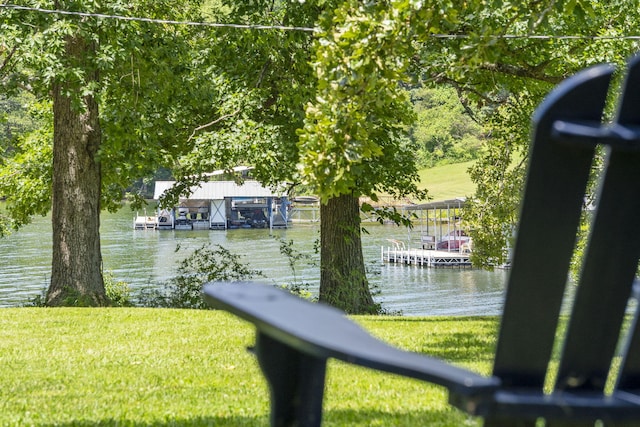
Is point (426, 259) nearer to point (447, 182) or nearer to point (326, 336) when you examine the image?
point (447, 182)

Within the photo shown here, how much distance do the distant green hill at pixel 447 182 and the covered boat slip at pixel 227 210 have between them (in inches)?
509

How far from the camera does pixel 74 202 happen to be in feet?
52.0

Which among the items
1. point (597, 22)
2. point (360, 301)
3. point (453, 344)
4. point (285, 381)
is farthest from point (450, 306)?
point (285, 381)

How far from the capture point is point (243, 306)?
1.73 metres

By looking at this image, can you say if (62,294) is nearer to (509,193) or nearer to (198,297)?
(198,297)

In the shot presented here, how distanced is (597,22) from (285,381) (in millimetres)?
13896

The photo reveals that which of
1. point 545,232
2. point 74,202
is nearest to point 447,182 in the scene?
point 74,202

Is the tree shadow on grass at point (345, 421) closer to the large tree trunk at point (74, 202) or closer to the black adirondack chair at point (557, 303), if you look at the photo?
the black adirondack chair at point (557, 303)

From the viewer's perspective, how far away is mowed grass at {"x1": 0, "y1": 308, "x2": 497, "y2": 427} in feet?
16.5

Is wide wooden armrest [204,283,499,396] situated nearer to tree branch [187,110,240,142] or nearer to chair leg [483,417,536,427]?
chair leg [483,417,536,427]

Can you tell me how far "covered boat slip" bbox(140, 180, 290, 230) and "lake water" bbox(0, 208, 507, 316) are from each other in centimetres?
926

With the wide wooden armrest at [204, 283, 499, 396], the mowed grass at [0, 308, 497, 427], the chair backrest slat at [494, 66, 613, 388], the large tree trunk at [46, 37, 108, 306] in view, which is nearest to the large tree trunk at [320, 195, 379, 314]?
the large tree trunk at [46, 37, 108, 306]

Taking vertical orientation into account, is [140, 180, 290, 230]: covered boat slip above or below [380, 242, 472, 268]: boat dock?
above

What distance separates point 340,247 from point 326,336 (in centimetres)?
1580
